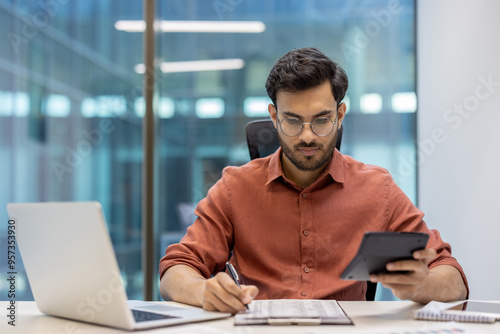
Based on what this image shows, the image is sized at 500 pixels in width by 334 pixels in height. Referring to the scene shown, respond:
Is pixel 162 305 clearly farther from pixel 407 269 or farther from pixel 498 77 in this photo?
pixel 498 77

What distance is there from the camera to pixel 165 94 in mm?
3326

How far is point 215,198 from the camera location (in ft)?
5.55

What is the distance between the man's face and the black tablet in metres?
0.56

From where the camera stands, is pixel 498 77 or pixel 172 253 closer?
pixel 172 253

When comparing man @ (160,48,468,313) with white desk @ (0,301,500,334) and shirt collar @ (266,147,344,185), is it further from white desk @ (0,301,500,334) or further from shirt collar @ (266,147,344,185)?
white desk @ (0,301,500,334)

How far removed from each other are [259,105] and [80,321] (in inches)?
91.5

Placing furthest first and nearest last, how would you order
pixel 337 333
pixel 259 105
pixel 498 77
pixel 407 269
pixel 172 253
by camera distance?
pixel 259 105 → pixel 498 77 → pixel 172 253 → pixel 407 269 → pixel 337 333

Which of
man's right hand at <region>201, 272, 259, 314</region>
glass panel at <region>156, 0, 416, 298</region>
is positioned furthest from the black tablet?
glass panel at <region>156, 0, 416, 298</region>

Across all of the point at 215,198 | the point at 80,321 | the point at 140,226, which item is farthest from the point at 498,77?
the point at 140,226

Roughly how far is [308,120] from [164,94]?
6.28 feet

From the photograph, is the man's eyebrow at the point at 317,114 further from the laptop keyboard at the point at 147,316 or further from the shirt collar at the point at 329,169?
the laptop keyboard at the point at 147,316

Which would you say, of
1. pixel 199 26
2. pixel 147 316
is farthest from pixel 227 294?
pixel 199 26

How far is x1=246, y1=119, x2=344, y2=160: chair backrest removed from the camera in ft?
6.28

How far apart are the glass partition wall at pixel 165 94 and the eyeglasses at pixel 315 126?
5.45ft
